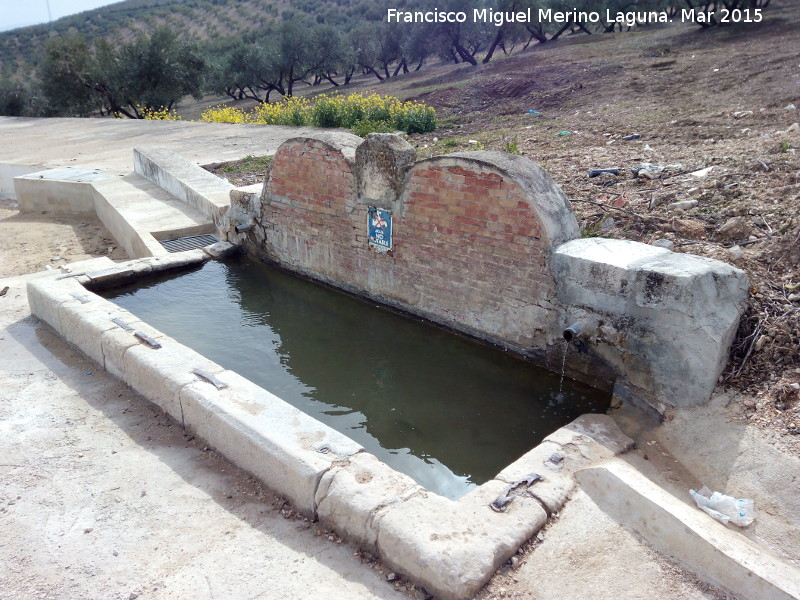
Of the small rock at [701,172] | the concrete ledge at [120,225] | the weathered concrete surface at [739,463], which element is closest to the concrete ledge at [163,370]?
the weathered concrete surface at [739,463]

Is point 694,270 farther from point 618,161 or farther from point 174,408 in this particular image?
point 618,161

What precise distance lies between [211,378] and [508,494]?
211 centimetres

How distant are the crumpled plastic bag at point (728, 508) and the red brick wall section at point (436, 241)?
74.7 inches

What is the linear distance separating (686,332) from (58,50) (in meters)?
24.9

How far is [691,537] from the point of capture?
2.99 metres

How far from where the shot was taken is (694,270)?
4215 millimetres

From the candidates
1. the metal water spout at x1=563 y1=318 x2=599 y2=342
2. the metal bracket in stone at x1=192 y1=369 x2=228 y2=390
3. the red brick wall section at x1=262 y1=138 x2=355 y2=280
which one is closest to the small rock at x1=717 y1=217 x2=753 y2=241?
the metal water spout at x1=563 y1=318 x2=599 y2=342

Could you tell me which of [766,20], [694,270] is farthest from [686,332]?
[766,20]

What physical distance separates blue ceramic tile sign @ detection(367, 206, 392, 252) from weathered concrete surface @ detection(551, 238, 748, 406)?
190 centimetres

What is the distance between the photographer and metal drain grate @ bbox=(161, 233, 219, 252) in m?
7.96

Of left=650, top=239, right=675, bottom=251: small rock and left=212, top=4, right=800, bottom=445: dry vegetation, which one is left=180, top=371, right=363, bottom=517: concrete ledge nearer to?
left=212, top=4, right=800, bottom=445: dry vegetation

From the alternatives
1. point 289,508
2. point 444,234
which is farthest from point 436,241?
point 289,508

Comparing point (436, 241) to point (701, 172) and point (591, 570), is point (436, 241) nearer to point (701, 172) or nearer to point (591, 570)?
point (701, 172)

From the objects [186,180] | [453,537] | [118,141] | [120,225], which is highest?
[118,141]
